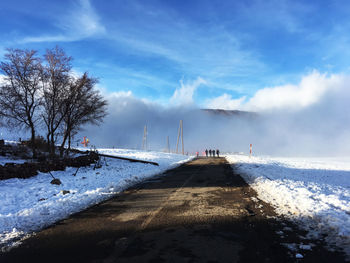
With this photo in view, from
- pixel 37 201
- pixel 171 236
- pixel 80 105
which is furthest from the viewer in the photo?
pixel 80 105

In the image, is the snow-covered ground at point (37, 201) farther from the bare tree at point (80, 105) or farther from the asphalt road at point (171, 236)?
the bare tree at point (80, 105)

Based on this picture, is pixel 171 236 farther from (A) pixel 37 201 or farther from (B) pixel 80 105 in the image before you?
(B) pixel 80 105

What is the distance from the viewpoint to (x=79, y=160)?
54.3ft

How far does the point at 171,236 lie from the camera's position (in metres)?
4.30

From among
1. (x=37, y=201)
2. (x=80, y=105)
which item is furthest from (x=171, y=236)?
(x=80, y=105)

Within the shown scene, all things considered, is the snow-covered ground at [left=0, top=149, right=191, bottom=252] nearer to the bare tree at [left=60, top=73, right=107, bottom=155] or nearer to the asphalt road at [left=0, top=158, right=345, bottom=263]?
the asphalt road at [left=0, top=158, right=345, bottom=263]

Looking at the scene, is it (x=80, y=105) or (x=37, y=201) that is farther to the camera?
(x=80, y=105)

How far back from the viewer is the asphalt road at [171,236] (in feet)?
11.5

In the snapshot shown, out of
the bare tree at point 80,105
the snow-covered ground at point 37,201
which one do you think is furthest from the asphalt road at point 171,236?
the bare tree at point 80,105

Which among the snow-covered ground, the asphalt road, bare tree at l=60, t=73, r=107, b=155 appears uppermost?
bare tree at l=60, t=73, r=107, b=155

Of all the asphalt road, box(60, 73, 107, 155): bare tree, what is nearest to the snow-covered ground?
the asphalt road

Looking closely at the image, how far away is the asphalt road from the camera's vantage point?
3496mm

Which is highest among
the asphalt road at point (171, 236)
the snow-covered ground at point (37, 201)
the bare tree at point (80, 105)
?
the bare tree at point (80, 105)

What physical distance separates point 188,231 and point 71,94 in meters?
18.8
